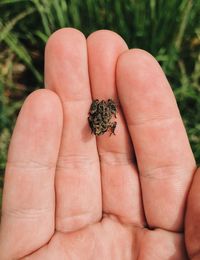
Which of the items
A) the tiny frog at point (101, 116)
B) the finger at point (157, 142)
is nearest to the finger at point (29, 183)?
the tiny frog at point (101, 116)

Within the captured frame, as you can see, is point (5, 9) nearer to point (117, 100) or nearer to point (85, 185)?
point (117, 100)

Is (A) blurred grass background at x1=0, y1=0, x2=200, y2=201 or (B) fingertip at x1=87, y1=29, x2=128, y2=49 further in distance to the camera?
(A) blurred grass background at x1=0, y1=0, x2=200, y2=201

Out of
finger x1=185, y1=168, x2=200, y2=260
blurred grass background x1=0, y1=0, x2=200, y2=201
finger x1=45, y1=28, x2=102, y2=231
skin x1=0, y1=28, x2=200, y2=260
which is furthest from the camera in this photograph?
blurred grass background x1=0, y1=0, x2=200, y2=201

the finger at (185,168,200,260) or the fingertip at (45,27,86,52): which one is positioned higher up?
the fingertip at (45,27,86,52)

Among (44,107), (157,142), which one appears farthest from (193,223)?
(44,107)

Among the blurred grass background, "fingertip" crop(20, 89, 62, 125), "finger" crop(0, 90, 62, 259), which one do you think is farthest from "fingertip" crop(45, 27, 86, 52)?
the blurred grass background

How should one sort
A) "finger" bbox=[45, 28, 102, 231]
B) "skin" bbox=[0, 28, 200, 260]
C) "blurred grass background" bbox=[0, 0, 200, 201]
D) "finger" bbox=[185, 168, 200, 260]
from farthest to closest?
"blurred grass background" bbox=[0, 0, 200, 201] → "finger" bbox=[45, 28, 102, 231] → "skin" bbox=[0, 28, 200, 260] → "finger" bbox=[185, 168, 200, 260]

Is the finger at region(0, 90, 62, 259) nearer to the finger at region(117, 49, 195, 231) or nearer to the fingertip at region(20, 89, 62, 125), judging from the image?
the fingertip at region(20, 89, 62, 125)

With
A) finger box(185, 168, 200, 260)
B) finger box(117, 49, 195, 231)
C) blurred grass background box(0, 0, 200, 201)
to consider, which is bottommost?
finger box(185, 168, 200, 260)
